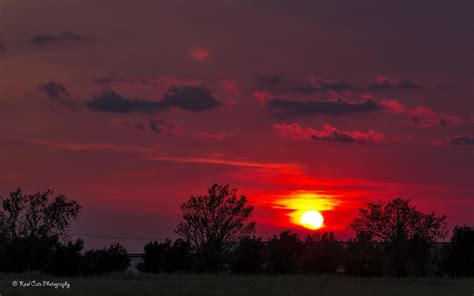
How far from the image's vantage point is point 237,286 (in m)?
45.9

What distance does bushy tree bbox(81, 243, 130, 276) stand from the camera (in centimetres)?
8662

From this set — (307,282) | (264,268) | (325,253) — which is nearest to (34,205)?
(264,268)

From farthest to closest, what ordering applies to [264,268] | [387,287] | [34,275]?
[264,268] → [34,275] → [387,287]

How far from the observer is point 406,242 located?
88875 millimetres

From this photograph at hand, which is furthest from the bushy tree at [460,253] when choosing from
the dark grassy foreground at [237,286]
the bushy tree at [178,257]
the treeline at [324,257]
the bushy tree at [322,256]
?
the dark grassy foreground at [237,286]

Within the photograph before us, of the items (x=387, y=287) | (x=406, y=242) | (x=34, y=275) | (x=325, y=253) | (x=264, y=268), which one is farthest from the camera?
(x=406, y=242)

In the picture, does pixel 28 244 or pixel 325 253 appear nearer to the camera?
pixel 325 253

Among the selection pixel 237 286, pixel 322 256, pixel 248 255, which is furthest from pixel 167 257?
pixel 237 286

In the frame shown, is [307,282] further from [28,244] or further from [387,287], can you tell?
[28,244]

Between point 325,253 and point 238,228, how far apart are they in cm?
1230

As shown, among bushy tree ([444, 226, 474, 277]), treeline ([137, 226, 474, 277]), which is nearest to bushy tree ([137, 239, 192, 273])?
treeline ([137, 226, 474, 277])

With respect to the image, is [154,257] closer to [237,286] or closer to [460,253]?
[460,253]

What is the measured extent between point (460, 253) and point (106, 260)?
4358cm

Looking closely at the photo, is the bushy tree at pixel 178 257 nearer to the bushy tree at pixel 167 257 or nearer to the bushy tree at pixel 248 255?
the bushy tree at pixel 167 257
